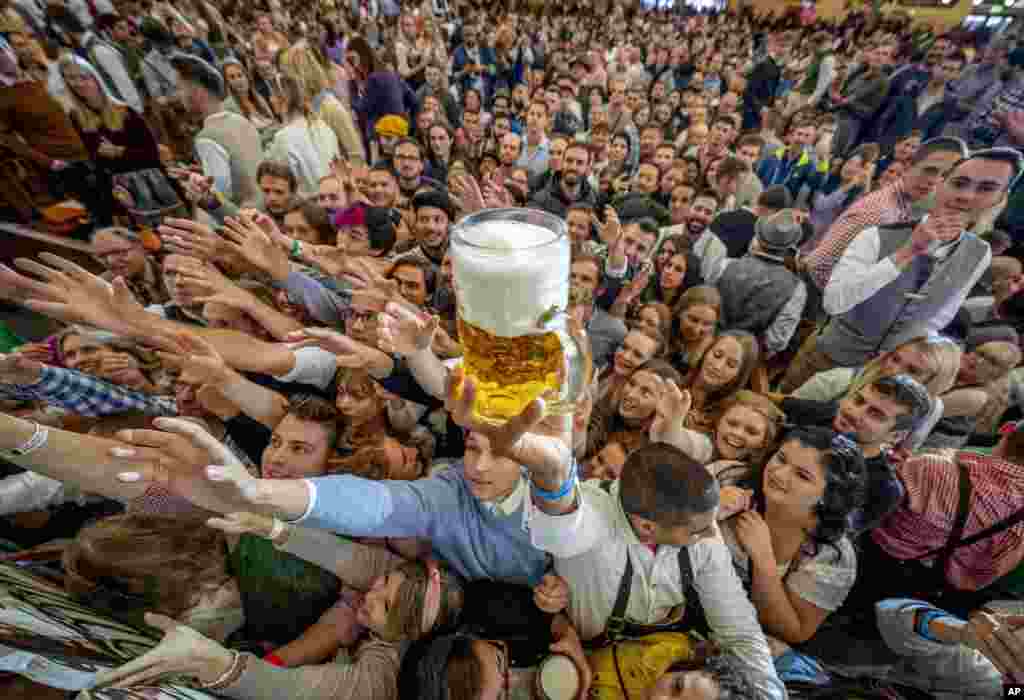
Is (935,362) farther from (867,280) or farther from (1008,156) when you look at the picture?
(1008,156)

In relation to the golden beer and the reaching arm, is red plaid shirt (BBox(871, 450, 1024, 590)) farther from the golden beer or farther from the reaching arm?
the golden beer

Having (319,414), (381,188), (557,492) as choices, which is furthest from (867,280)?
(381,188)

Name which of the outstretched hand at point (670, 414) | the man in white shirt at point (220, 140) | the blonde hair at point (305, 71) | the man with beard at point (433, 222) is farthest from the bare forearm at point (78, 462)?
the blonde hair at point (305, 71)

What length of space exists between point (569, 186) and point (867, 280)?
214cm

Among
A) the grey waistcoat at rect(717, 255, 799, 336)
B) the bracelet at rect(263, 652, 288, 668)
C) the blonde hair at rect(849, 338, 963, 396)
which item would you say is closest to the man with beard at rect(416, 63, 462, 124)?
the grey waistcoat at rect(717, 255, 799, 336)

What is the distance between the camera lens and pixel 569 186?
135 inches

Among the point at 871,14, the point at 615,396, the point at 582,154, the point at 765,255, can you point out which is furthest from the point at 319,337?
the point at 871,14

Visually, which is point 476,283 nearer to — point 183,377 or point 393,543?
point 393,543

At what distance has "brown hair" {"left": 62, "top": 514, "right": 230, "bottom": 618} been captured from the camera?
3.49ft

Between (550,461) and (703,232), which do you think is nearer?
(550,461)

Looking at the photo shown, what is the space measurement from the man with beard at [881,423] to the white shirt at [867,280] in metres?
0.53

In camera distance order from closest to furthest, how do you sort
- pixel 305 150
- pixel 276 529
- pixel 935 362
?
pixel 276 529 → pixel 935 362 → pixel 305 150

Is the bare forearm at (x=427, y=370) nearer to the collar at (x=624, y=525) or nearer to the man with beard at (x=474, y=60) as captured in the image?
the collar at (x=624, y=525)

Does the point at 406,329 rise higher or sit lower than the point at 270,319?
higher
